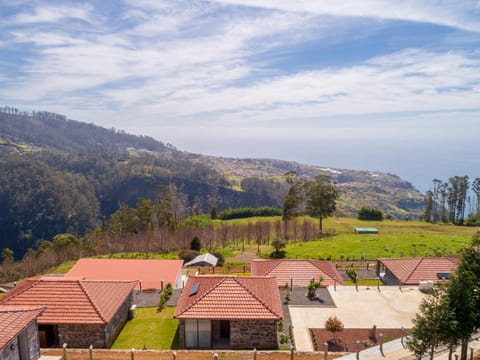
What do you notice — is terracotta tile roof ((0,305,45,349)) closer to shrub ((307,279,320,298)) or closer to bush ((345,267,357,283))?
shrub ((307,279,320,298))

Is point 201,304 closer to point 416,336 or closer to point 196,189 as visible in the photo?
point 416,336

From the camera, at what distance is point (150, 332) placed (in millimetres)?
23562

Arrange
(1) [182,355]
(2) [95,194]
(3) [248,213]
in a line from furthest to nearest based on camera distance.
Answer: (2) [95,194], (3) [248,213], (1) [182,355]

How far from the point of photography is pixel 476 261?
51.2 ft

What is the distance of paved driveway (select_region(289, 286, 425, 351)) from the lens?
78.9 ft

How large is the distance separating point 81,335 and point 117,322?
A: 2490mm

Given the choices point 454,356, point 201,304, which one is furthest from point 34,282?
point 454,356

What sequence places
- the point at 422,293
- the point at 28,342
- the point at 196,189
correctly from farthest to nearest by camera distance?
the point at 196,189
the point at 422,293
the point at 28,342

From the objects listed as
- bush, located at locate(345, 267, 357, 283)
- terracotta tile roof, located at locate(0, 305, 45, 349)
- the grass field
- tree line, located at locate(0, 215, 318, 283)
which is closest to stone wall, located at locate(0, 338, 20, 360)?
terracotta tile roof, located at locate(0, 305, 45, 349)

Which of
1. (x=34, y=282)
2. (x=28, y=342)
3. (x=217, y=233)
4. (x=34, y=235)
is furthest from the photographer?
(x=34, y=235)

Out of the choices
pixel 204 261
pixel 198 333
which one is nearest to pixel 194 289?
pixel 198 333

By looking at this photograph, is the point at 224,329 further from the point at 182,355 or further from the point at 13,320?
the point at 13,320

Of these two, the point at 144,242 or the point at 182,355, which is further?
the point at 144,242

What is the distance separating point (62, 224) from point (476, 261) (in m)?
140
